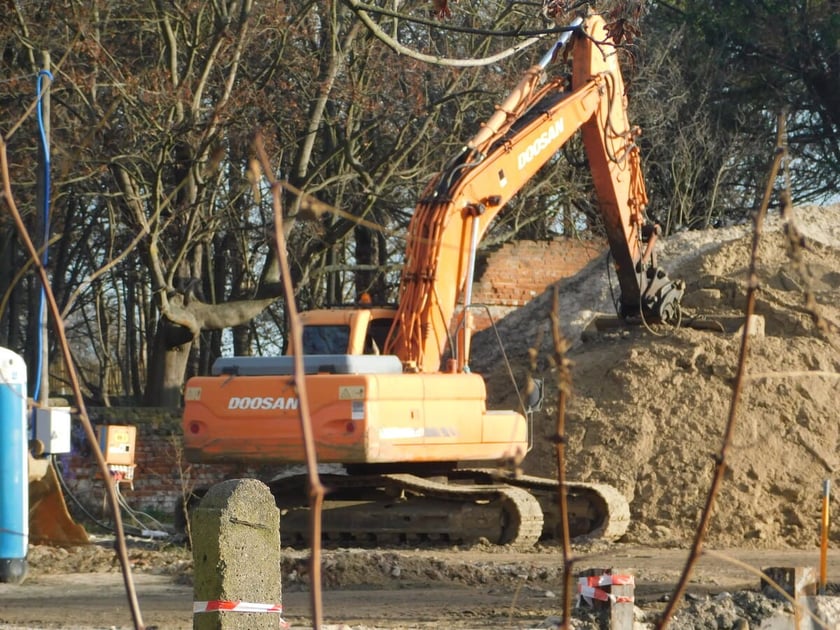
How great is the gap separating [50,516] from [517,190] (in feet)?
19.5

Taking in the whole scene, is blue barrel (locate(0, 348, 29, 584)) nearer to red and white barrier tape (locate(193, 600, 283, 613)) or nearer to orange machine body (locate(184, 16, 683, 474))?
orange machine body (locate(184, 16, 683, 474))

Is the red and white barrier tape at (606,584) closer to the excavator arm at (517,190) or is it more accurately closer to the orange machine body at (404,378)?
the excavator arm at (517,190)

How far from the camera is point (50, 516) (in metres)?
13.3

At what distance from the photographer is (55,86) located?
1942 cm

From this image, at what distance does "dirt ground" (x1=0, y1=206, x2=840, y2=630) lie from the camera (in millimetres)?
9852

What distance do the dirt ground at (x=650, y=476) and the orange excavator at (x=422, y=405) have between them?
634mm

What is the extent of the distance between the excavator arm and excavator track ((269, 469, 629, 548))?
4.69 feet

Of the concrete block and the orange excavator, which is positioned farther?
the orange excavator

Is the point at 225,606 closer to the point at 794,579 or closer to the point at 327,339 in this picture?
the point at 794,579

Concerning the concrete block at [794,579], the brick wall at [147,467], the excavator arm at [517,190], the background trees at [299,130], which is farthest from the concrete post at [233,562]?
the brick wall at [147,467]

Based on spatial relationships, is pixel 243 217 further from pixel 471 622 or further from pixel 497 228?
pixel 471 622

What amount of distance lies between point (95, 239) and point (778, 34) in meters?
15.2

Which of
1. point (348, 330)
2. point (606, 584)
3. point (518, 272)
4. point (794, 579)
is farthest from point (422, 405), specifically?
Answer: point (518, 272)

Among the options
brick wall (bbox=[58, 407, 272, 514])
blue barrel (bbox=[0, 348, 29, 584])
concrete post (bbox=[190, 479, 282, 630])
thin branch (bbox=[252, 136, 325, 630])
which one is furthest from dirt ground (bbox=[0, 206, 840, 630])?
thin branch (bbox=[252, 136, 325, 630])
